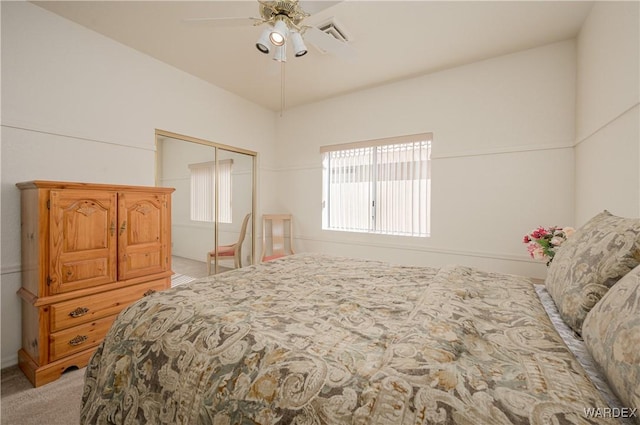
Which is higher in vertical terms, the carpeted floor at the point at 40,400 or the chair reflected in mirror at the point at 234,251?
the chair reflected in mirror at the point at 234,251

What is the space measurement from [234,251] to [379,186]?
89.7 inches

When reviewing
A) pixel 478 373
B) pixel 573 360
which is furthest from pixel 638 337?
pixel 478 373

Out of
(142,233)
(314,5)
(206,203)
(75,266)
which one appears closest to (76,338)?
(75,266)

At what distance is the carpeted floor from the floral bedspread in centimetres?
75

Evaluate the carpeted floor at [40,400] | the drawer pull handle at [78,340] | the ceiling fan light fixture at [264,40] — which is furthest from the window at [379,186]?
the carpeted floor at [40,400]

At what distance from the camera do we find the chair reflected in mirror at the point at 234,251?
11.9 ft

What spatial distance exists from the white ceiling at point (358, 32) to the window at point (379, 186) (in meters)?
0.94

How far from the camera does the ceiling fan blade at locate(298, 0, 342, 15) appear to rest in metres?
1.64

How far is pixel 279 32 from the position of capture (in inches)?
66.6

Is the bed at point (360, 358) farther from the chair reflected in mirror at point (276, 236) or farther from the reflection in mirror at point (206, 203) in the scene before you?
the chair reflected in mirror at point (276, 236)

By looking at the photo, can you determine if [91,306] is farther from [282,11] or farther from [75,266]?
[282,11]

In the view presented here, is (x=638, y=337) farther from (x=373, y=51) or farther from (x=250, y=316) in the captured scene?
(x=373, y=51)

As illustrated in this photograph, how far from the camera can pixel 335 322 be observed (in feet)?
3.48

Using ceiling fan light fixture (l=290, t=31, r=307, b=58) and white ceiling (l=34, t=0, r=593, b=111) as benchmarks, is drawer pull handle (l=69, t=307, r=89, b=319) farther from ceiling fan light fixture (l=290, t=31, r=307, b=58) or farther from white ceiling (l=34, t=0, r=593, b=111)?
ceiling fan light fixture (l=290, t=31, r=307, b=58)
